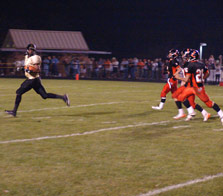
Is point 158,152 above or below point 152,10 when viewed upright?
below

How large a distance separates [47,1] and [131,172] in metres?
59.0

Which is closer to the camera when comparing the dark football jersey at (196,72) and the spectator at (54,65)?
the dark football jersey at (196,72)

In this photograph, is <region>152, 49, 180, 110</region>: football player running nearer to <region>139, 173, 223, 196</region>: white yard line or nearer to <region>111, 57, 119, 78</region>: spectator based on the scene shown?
<region>139, 173, 223, 196</region>: white yard line

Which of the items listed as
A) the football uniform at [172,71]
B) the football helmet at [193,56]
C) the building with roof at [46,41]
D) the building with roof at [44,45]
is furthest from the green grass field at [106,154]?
the building with roof at [46,41]

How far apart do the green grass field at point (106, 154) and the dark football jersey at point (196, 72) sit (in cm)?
91

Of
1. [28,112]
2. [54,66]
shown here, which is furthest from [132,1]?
[28,112]

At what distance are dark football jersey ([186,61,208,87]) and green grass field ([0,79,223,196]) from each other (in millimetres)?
906

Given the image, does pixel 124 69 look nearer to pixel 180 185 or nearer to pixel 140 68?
pixel 140 68

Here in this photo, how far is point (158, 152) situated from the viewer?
7301 mm

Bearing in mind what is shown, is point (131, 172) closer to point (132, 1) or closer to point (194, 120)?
point (194, 120)

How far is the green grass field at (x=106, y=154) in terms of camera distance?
5.41 m

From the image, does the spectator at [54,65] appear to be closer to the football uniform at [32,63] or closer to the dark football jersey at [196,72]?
the football uniform at [32,63]

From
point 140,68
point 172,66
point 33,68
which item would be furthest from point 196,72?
point 140,68

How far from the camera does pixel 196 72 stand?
10320 millimetres
